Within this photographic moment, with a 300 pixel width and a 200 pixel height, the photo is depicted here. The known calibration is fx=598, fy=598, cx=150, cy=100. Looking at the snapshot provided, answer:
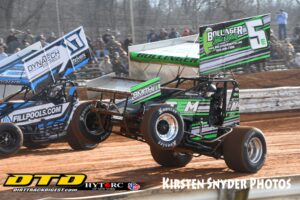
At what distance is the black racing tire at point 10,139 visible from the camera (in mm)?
12242

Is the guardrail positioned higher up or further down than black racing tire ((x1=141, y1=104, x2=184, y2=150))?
further down

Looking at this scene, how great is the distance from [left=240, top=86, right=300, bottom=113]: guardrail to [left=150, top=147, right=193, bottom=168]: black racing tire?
8324 millimetres

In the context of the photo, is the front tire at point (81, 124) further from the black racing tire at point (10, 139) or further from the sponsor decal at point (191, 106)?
the black racing tire at point (10, 139)

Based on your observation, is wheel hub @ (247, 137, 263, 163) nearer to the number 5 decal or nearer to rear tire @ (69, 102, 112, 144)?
the number 5 decal

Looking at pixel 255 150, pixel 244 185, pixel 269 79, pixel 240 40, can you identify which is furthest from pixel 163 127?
pixel 269 79

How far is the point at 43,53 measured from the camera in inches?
523

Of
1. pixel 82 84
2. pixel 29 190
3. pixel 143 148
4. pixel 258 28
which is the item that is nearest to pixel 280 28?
pixel 82 84

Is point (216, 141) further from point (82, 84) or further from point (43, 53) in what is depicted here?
point (82, 84)

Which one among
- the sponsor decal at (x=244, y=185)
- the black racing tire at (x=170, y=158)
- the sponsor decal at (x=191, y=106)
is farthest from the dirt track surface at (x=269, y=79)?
the sponsor decal at (x=244, y=185)

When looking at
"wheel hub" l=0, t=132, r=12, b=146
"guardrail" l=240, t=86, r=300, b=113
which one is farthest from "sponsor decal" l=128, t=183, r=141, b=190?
"guardrail" l=240, t=86, r=300, b=113

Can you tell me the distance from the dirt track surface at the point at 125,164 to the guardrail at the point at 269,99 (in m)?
3.04

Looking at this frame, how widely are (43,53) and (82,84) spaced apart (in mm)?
6770

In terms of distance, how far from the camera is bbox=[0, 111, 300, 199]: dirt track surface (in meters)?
9.14

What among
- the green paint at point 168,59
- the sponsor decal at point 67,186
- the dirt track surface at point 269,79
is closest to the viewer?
the sponsor decal at point 67,186
